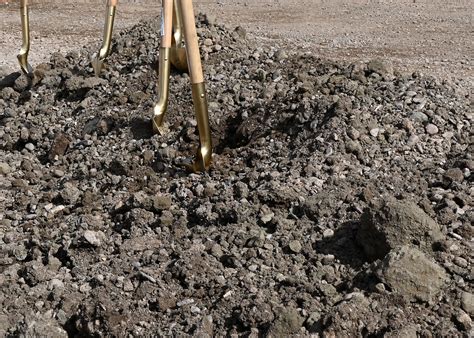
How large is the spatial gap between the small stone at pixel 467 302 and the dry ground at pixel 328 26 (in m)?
3.67

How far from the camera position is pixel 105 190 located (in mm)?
4719

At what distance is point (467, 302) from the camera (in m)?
3.13

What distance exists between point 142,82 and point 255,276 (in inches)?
104

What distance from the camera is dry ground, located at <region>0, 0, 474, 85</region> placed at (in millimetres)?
7942

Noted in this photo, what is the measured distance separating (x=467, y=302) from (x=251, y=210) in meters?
1.19

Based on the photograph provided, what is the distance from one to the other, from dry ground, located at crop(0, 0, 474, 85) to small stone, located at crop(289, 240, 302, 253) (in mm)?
3393

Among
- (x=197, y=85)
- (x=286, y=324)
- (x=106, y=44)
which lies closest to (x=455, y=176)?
(x=286, y=324)

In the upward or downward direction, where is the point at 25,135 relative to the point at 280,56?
downward

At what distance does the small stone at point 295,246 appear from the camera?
3.63m

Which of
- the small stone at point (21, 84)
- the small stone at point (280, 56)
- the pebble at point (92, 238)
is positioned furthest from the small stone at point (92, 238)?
the small stone at point (21, 84)

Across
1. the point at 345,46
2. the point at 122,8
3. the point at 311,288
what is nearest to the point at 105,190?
the point at 311,288

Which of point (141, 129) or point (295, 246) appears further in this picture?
point (141, 129)

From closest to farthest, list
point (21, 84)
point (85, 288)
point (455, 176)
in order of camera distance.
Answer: point (85, 288) < point (455, 176) < point (21, 84)

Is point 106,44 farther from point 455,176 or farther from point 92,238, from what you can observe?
point 455,176
